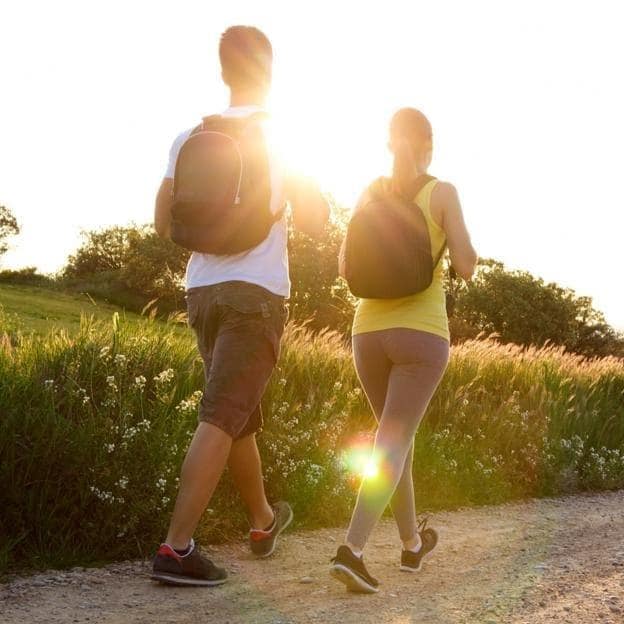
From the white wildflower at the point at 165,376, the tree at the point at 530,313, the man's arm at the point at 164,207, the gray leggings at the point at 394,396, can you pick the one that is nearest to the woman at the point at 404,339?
the gray leggings at the point at 394,396

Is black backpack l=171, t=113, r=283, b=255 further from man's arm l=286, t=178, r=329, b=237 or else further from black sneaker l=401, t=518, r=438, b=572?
black sneaker l=401, t=518, r=438, b=572

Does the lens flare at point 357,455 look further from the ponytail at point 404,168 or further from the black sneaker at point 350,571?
the ponytail at point 404,168

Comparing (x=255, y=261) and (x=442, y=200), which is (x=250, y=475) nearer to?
(x=255, y=261)

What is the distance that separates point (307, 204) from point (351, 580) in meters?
1.86

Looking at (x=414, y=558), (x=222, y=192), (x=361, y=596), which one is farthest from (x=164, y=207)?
(x=414, y=558)

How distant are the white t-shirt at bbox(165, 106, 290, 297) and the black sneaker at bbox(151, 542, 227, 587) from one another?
1308mm

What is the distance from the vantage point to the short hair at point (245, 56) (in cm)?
434

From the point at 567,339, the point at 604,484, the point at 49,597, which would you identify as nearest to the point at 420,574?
the point at 49,597

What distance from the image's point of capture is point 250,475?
Answer: 4797mm

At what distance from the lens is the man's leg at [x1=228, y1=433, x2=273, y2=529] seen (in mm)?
4715

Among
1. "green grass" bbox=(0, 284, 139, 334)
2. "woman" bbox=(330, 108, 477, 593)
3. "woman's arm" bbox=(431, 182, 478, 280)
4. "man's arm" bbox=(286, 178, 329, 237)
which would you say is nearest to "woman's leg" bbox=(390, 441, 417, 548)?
"woman" bbox=(330, 108, 477, 593)

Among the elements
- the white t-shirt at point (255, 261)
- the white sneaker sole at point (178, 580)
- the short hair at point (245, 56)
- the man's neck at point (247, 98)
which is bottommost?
the white sneaker sole at point (178, 580)

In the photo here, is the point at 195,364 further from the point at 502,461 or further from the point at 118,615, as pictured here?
the point at 502,461

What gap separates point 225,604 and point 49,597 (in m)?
0.88
